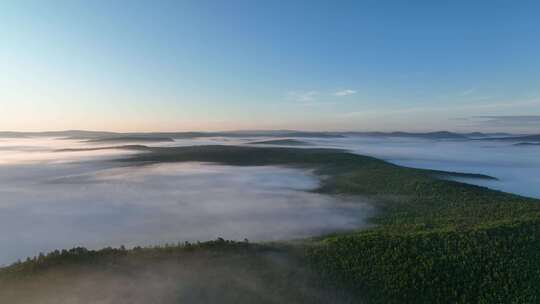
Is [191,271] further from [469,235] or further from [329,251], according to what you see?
[469,235]

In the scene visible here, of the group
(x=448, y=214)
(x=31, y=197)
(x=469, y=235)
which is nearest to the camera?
(x=469, y=235)

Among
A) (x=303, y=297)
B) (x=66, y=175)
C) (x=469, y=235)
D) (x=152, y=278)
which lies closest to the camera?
(x=303, y=297)

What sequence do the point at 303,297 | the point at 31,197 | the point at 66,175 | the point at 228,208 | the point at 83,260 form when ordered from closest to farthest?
1. the point at 303,297
2. the point at 83,260
3. the point at 228,208
4. the point at 31,197
5. the point at 66,175

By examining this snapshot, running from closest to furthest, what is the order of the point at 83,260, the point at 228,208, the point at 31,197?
the point at 83,260 < the point at 228,208 < the point at 31,197

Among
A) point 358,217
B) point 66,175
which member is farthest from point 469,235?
point 66,175

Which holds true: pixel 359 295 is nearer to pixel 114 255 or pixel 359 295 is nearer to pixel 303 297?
pixel 303 297

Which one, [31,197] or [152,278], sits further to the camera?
[31,197]

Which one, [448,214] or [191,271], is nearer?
[191,271]

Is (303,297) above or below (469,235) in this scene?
below

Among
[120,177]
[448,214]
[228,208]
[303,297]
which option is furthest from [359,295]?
[120,177]
